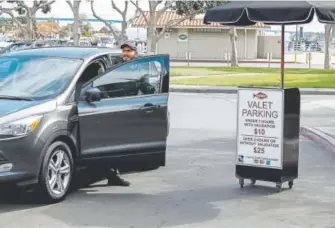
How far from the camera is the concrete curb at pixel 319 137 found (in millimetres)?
12145

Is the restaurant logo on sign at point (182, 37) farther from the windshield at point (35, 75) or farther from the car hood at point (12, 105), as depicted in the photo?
the car hood at point (12, 105)

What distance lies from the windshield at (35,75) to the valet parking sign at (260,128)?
216 centimetres

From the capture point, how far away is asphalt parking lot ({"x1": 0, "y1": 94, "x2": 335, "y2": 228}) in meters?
6.95

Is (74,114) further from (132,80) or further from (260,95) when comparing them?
(260,95)

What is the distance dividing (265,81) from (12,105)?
21.5 meters

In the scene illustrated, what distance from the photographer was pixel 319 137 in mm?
12961

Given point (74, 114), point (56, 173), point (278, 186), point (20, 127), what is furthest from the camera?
point (278, 186)

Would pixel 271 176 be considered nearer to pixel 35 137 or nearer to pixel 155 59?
pixel 155 59

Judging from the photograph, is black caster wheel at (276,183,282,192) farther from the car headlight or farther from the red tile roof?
the red tile roof

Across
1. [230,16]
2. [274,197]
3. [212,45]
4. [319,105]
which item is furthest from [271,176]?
[212,45]

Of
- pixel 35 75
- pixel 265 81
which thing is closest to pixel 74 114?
pixel 35 75

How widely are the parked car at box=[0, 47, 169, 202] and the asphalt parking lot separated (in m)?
0.36

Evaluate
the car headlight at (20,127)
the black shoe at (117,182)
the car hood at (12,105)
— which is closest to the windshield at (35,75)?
the car hood at (12,105)

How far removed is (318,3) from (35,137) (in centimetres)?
357
